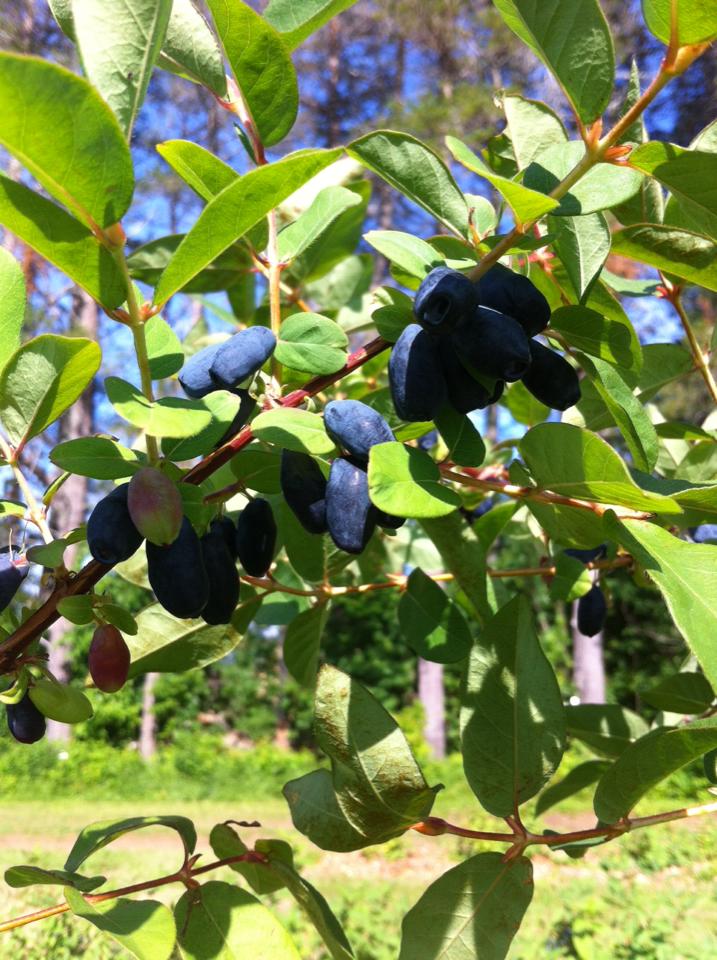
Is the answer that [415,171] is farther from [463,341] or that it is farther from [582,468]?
[582,468]

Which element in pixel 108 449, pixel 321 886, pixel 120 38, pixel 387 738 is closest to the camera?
pixel 120 38

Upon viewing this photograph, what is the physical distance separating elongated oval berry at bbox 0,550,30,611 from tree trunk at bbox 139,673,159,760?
10.0 meters

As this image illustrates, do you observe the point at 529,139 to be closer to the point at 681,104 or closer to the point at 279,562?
the point at 279,562

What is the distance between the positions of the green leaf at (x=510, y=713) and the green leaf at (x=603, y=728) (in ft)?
1.25

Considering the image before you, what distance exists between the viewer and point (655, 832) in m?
4.59

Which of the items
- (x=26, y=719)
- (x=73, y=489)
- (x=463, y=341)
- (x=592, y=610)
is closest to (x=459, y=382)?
(x=463, y=341)

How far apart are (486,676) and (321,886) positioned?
4344mm

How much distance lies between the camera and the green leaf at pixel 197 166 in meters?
0.60

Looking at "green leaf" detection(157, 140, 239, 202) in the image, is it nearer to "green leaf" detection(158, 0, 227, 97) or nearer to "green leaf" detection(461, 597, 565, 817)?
"green leaf" detection(158, 0, 227, 97)

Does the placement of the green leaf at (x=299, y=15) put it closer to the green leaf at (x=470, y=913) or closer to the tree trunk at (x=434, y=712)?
the green leaf at (x=470, y=913)

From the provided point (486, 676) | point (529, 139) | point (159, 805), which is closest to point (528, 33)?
point (529, 139)

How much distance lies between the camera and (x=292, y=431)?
550mm

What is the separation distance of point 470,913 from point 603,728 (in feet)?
1.53

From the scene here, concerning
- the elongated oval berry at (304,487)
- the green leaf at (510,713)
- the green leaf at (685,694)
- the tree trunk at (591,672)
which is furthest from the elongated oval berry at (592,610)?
the tree trunk at (591,672)
